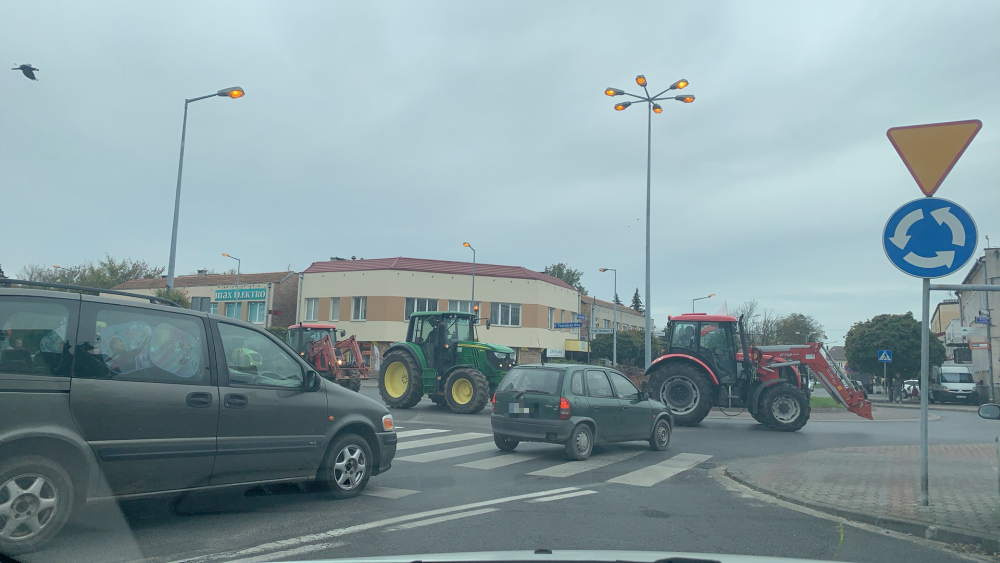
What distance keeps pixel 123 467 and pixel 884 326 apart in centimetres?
4513

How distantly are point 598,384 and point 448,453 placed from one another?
260cm

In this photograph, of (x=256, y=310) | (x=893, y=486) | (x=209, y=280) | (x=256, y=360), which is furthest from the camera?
(x=209, y=280)

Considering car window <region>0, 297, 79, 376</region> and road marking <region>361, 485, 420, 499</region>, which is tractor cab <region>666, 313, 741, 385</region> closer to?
road marking <region>361, 485, 420, 499</region>

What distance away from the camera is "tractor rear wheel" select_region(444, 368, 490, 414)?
17375 mm

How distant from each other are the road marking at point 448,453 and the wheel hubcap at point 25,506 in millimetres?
5629

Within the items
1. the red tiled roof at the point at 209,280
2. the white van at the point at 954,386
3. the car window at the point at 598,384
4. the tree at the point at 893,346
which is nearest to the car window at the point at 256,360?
the car window at the point at 598,384

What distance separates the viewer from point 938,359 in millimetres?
41250

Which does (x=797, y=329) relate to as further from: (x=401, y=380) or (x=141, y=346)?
(x=141, y=346)

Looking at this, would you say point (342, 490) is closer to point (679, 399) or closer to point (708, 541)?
point (708, 541)

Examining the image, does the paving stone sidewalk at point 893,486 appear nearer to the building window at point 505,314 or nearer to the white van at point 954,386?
the white van at point 954,386

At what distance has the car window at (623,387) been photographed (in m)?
11.6

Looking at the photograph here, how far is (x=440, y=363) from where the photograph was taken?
61.3 feet

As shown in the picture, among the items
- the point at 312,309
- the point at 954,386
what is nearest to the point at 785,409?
the point at 954,386

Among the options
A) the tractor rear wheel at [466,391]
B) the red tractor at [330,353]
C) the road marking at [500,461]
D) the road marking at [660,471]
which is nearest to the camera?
the road marking at [660,471]
